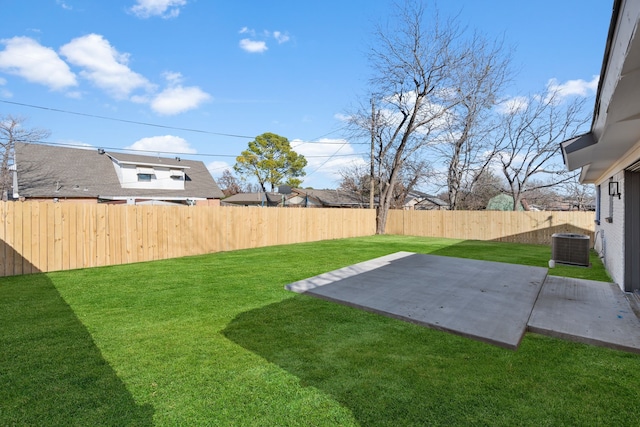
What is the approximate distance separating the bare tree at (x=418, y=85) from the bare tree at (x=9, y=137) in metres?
20.5

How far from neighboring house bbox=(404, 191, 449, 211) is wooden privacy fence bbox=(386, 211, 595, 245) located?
47.2 feet

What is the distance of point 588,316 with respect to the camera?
3484mm

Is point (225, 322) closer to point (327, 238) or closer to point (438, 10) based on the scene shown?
point (327, 238)

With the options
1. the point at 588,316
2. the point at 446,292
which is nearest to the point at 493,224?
the point at 446,292

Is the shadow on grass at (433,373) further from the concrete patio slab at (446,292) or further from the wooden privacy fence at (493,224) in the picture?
the wooden privacy fence at (493,224)

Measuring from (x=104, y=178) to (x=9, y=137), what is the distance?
24.6 feet

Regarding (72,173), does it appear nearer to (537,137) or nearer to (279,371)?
(279,371)

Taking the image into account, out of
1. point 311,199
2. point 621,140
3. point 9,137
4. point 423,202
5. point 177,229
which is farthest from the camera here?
point 423,202

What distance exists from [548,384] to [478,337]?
2.50ft

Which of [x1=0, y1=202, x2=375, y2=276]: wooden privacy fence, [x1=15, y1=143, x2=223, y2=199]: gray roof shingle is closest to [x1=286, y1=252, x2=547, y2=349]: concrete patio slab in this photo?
[x1=0, y1=202, x2=375, y2=276]: wooden privacy fence

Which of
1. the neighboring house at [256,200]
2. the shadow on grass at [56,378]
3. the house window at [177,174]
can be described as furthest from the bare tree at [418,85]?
the neighboring house at [256,200]

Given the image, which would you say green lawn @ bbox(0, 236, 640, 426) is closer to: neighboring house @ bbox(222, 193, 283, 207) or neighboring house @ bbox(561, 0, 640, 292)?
neighboring house @ bbox(561, 0, 640, 292)

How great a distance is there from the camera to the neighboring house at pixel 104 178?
1705 centimetres

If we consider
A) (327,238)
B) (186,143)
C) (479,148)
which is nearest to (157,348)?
(327,238)
